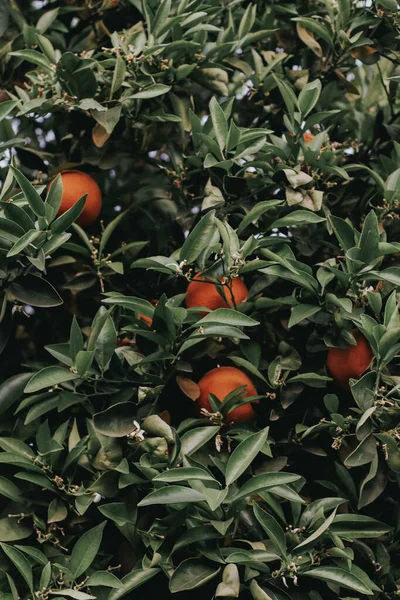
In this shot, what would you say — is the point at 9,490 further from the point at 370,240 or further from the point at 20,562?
the point at 370,240

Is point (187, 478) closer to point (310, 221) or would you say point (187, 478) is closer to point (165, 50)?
point (310, 221)

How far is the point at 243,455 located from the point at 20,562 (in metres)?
0.46

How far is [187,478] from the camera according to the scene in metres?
1.57

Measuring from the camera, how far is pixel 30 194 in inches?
70.2

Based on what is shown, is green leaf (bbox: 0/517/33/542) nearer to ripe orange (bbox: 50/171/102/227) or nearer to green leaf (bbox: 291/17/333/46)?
ripe orange (bbox: 50/171/102/227)

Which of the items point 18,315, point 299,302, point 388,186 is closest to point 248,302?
point 299,302

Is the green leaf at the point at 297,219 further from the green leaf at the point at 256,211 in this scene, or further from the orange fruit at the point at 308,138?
the orange fruit at the point at 308,138

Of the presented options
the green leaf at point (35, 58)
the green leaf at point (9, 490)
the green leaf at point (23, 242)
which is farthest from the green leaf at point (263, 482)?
the green leaf at point (35, 58)

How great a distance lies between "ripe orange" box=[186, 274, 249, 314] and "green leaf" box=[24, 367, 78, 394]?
0.34 m

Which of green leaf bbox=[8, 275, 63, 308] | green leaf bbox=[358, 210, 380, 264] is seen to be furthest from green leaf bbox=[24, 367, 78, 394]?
green leaf bbox=[358, 210, 380, 264]

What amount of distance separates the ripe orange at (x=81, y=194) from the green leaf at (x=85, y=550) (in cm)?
75

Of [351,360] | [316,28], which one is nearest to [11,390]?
[351,360]

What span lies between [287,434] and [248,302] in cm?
30

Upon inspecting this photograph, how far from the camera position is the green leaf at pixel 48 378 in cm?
171
